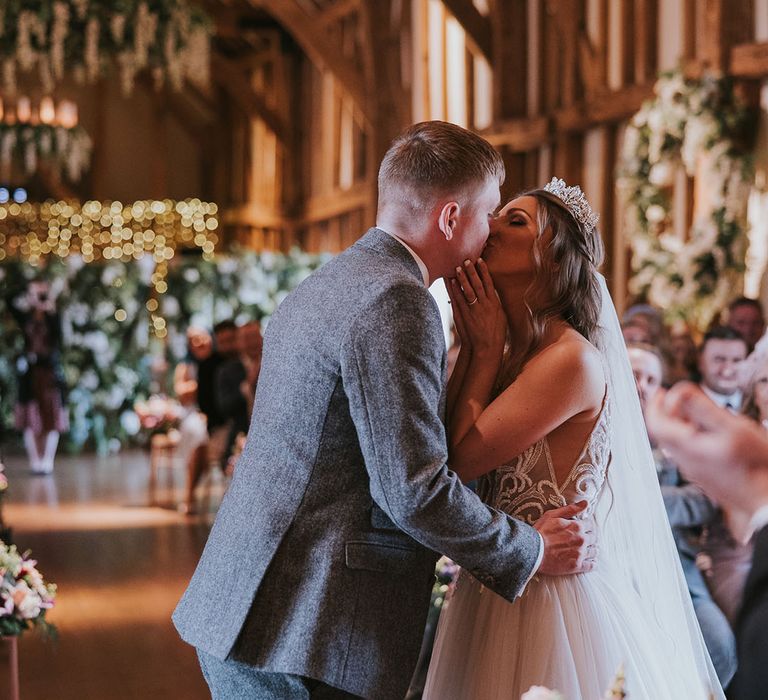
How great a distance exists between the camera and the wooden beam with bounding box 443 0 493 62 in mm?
11234

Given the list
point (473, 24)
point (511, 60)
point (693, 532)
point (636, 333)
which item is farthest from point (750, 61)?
point (693, 532)

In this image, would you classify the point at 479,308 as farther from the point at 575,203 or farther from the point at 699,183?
the point at 699,183

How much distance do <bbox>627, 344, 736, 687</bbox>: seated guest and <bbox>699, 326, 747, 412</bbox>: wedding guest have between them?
→ 123 centimetres

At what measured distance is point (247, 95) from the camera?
17.9 metres

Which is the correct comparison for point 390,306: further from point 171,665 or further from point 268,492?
point 171,665

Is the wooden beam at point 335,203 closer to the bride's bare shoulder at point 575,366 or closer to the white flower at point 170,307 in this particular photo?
the white flower at point 170,307

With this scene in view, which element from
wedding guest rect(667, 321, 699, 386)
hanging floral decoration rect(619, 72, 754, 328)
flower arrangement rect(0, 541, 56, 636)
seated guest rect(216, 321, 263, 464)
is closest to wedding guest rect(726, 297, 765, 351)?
wedding guest rect(667, 321, 699, 386)

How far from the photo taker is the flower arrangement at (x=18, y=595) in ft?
11.5

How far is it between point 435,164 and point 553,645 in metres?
0.95

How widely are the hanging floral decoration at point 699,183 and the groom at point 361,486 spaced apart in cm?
591

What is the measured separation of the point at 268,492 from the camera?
81.0 inches

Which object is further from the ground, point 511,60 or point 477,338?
point 511,60

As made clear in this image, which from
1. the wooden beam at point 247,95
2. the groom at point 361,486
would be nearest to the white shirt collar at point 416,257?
the groom at point 361,486

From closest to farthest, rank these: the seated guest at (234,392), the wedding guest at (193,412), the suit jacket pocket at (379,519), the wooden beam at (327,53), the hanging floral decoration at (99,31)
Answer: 1. the suit jacket pocket at (379,519)
2. the seated guest at (234,392)
3. the wedding guest at (193,412)
4. the hanging floral decoration at (99,31)
5. the wooden beam at (327,53)
